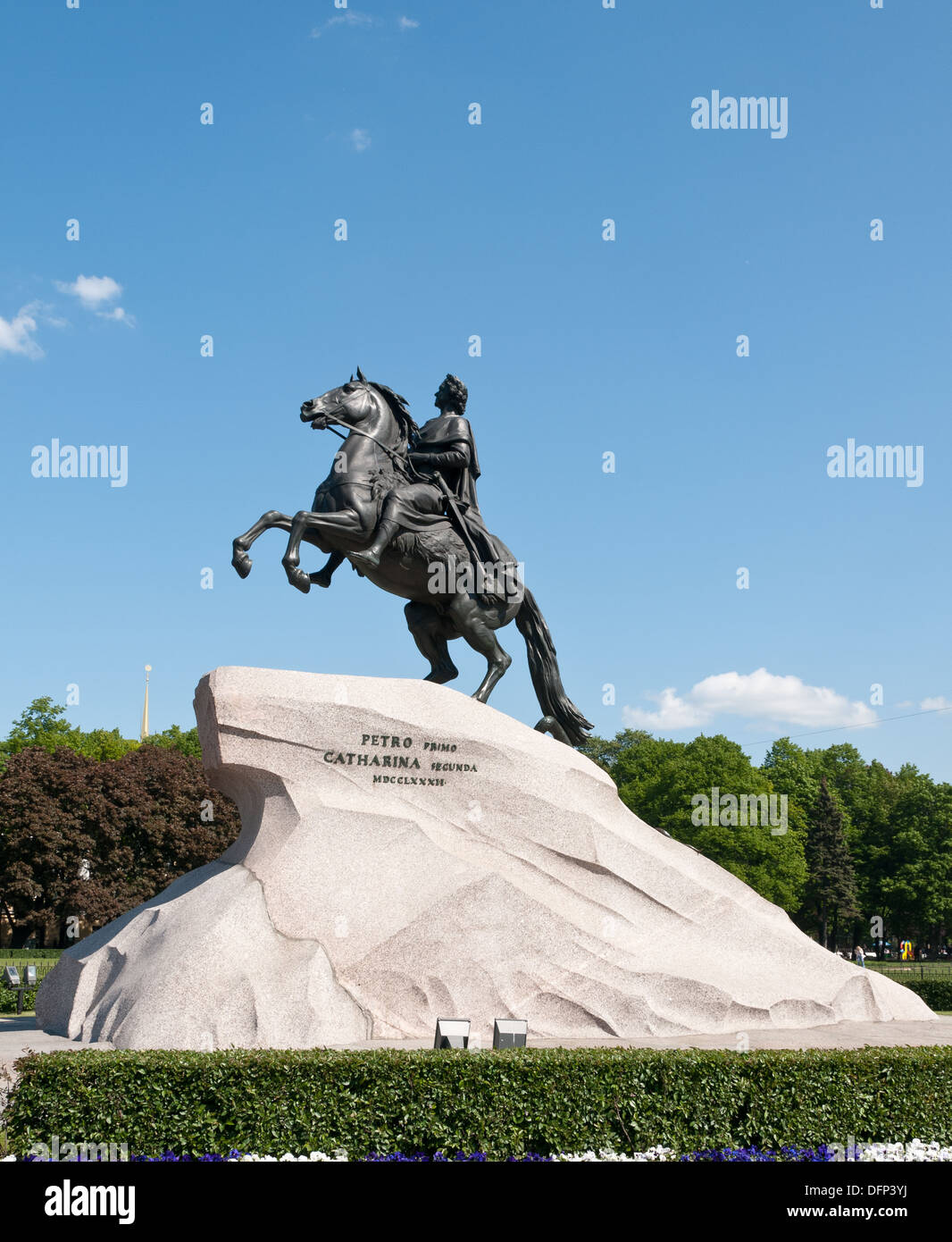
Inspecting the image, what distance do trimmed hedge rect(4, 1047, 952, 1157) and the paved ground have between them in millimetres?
2464

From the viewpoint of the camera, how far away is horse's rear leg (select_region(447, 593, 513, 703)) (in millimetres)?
14055

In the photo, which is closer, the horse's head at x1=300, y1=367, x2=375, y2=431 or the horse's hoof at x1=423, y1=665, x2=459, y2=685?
the horse's head at x1=300, y1=367, x2=375, y2=431

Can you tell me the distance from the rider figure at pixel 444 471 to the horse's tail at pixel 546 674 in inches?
53.3

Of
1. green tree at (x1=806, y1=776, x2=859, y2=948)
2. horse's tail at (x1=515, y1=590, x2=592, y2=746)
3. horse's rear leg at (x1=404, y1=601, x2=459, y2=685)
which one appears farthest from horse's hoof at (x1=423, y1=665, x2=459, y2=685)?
green tree at (x1=806, y1=776, x2=859, y2=948)

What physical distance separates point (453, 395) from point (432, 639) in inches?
138

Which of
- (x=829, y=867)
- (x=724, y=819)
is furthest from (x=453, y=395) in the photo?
(x=829, y=867)

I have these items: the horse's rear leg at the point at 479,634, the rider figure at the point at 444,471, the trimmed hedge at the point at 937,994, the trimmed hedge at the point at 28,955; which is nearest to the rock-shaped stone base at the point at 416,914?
the horse's rear leg at the point at 479,634

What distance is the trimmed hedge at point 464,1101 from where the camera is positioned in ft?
20.3

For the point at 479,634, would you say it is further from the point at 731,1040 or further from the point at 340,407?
the point at 731,1040

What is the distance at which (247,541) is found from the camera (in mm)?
12188

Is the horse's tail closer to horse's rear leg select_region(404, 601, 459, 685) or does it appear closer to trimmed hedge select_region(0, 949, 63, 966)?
horse's rear leg select_region(404, 601, 459, 685)
